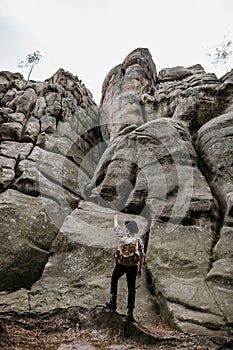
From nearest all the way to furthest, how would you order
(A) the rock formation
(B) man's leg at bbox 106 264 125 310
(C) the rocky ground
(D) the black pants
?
(C) the rocky ground < (D) the black pants < (B) man's leg at bbox 106 264 125 310 < (A) the rock formation

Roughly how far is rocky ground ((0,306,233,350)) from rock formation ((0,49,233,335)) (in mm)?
1490

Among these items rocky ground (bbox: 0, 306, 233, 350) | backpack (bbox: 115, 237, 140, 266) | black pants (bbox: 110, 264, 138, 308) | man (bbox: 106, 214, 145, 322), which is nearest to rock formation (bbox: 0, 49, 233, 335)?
rocky ground (bbox: 0, 306, 233, 350)

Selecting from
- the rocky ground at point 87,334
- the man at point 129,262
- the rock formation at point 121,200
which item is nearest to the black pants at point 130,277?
the man at point 129,262

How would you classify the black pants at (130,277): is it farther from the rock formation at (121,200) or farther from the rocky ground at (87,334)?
the rock formation at (121,200)

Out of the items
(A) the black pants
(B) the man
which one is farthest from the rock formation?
(B) the man

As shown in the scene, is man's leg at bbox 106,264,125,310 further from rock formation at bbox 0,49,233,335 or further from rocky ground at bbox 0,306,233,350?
rock formation at bbox 0,49,233,335

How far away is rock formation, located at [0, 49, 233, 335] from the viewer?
11.9m

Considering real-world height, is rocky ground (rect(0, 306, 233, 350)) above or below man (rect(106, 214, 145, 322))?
below

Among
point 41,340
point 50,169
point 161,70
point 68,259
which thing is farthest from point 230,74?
point 41,340

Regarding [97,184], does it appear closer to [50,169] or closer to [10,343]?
[50,169]

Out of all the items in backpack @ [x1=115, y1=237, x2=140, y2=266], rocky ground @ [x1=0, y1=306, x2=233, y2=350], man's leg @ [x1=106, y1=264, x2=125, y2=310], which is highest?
backpack @ [x1=115, y1=237, x2=140, y2=266]

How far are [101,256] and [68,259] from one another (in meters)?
1.56

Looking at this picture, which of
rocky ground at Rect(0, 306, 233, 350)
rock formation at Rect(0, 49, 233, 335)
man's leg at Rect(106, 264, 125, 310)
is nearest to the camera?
rocky ground at Rect(0, 306, 233, 350)

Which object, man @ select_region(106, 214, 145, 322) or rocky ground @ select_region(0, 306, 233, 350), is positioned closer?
rocky ground @ select_region(0, 306, 233, 350)
